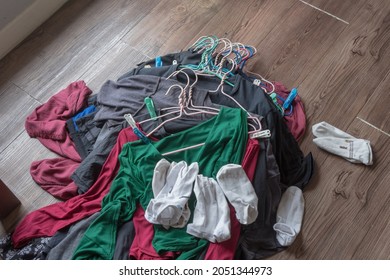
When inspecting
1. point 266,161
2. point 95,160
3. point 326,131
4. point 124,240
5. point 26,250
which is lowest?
point 26,250

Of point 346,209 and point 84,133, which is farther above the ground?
point 346,209

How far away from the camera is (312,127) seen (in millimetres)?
1399

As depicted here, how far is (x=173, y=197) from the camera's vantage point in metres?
1.13

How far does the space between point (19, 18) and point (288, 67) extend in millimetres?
1078

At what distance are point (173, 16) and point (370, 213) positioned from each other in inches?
42.2

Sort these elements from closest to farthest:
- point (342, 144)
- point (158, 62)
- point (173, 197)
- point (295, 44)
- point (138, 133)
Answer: point (173, 197) → point (138, 133) → point (342, 144) → point (158, 62) → point (295, 44)

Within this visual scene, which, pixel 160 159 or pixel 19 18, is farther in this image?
pixel 19 18

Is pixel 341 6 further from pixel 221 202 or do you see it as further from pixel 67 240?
pixel 67 240

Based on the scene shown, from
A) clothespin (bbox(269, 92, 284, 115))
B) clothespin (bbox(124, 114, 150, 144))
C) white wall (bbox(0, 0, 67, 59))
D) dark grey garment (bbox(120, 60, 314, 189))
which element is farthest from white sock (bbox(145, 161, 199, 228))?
white wall (bbox(0, 0, 67, 59))

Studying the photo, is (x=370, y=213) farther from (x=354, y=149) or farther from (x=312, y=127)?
(x=312, y=127)

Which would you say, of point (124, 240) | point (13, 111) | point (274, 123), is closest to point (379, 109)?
point (274, 123)

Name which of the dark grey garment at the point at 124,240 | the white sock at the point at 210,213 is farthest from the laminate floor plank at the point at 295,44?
the dark grey garment at the point at 124,240

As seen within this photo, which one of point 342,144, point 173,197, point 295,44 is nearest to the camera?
point 173,197

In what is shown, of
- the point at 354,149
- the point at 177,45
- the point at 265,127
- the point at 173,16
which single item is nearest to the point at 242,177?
the point at 265,127
